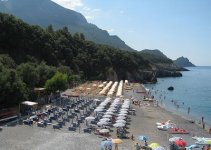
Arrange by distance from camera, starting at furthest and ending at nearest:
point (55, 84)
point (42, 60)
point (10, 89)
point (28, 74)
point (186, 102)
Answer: point (42, 60) → point (186, 102) → point (55, 84) → point (28, 74) → point (10, 89)

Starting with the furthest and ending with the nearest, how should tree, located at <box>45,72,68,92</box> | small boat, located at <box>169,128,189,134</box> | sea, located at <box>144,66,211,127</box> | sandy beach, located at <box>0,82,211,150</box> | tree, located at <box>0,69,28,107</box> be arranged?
sea, located at <box>144,66,211,127</box>, tree, located at <box>45,72,68,92</box>, small boat, located at <box>169,128,189,134</box>, tree, located at <box>0,69,28,107</box>, sandy beach, located at <box>0,82,211,150</box>

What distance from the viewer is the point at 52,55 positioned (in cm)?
9850

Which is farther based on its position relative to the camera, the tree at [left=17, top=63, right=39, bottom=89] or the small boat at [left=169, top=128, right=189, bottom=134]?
the tree at [left=17, top=63, right=39, bottom=89]

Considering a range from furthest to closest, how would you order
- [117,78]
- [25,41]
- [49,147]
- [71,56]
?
[117,78]
[71,56]
[25,41]
[49,147]

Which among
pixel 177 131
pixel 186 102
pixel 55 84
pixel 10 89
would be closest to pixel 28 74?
pixel 55 84

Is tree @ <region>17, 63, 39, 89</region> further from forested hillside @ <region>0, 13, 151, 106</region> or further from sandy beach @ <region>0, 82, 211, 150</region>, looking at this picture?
sandy beach @ <region>0, 82, 211, 150</region>

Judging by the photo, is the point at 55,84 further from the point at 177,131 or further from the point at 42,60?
the point at 42,60

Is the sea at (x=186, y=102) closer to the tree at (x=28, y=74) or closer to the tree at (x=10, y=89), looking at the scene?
the tree at (x=28, y=74)

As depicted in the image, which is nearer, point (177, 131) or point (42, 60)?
point (177, 131)

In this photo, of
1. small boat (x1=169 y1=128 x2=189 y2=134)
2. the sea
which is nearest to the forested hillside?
small boat (x1=169 y1=128 x2=189 y2=134)

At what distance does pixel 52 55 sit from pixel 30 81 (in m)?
44.8

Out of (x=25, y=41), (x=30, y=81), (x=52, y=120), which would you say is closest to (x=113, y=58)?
(x=25, y=41)

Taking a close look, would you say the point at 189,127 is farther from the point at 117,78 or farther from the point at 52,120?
the point at 117,78

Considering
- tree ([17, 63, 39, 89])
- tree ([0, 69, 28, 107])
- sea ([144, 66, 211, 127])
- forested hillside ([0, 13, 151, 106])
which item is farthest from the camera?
sea ([144, 66, 211, 127])
